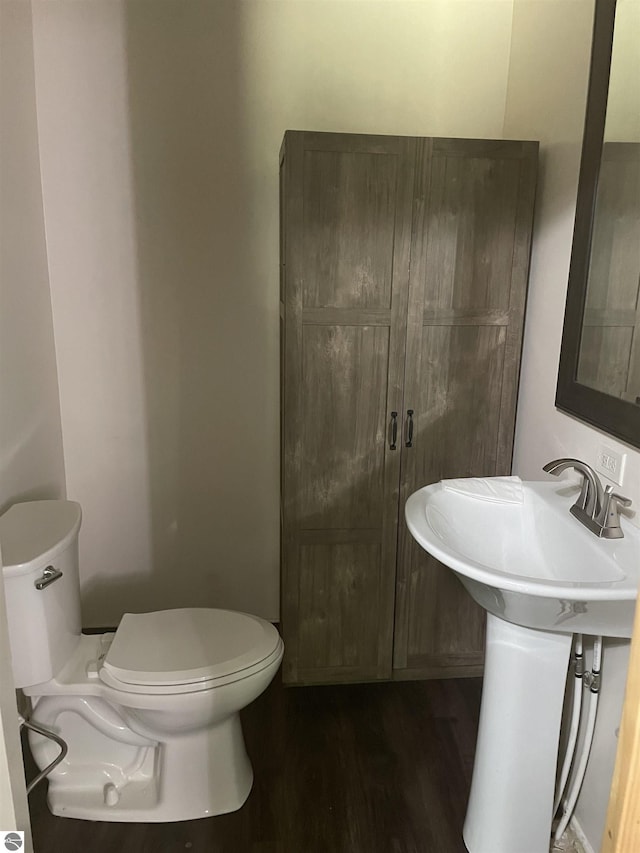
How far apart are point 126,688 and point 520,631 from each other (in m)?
0.97

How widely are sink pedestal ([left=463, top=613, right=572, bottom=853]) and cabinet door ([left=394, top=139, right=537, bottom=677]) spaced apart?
678mm

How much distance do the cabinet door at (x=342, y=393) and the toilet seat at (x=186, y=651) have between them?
1.16 feet

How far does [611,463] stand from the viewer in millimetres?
1507

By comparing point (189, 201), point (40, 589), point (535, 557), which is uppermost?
point (189, 201)

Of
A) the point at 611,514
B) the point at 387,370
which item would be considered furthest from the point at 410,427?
the point at 611,514

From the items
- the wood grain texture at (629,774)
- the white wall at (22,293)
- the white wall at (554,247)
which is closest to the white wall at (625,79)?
the white wall at (554,247)

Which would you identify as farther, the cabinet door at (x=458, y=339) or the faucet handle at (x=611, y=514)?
the cabinet door at (x=458, y=339)

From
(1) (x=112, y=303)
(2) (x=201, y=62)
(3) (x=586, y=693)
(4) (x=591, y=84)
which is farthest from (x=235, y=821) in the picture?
(2) (x=201, y=62)

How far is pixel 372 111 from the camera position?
2.20 metres

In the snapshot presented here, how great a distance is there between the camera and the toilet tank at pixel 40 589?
155cm

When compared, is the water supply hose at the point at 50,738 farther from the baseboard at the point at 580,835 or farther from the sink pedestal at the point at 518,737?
the baseboard at the point at 580,835

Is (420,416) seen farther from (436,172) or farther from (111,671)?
(111,671)

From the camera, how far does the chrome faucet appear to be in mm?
1366

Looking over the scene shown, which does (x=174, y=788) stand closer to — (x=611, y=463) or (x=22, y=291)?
(x=611, y=463)
